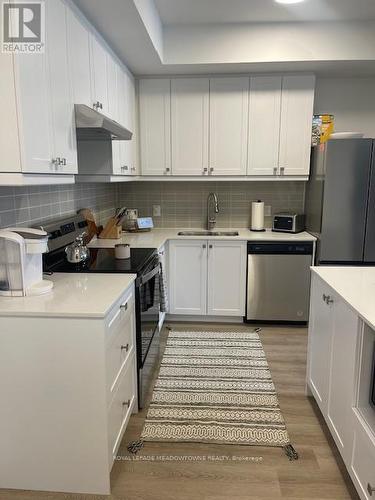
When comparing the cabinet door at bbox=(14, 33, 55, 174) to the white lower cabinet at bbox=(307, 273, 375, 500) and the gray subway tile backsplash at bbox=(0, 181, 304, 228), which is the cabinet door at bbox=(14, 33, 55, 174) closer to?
the white lower cabinet at bbox=(307, 273, 375, 500)

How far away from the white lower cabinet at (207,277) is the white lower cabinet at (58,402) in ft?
6.24

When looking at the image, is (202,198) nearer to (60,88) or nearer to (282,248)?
(282,248)

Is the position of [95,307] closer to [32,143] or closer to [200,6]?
[32,143]

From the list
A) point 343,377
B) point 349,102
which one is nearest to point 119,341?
point 343,377

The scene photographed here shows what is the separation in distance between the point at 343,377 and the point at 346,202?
192 centimetres

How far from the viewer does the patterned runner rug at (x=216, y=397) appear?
209 centimetres

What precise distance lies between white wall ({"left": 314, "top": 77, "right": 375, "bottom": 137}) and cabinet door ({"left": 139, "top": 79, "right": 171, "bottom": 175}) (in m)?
1.51

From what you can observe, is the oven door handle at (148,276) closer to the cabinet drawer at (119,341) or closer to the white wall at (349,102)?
the cabinet drawer at (119,341)

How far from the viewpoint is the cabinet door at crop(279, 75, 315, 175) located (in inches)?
136

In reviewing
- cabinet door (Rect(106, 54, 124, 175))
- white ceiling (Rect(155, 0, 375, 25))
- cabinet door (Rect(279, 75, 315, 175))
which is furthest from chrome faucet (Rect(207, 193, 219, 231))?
white ceiling (Rect(155, 0, 375, 25))

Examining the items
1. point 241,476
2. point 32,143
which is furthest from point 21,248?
point 241,476

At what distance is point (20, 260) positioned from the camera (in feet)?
5.56

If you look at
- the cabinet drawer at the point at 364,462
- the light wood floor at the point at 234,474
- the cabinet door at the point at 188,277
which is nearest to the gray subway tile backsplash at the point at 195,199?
the cabinet door at the point at 188,277

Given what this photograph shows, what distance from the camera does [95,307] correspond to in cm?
158
